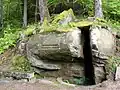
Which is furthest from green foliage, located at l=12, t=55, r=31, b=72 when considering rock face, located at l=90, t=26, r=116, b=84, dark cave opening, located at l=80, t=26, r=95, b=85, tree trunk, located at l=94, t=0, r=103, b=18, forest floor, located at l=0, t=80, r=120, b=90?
tree trunk, located at l=94, t=0, r=103, b=18

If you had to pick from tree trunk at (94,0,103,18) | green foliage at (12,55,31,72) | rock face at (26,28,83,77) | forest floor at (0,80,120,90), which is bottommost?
forest floor at (0,80,120,90)

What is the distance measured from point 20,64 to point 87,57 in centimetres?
319

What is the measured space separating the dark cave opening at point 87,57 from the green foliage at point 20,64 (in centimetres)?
267

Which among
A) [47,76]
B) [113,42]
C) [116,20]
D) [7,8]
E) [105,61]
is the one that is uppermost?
[7,8]

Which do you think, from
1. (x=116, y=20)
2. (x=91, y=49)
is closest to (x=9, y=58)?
(x=91, y=49)

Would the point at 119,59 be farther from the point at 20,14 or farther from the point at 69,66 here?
the point at 20,14

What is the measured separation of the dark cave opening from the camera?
11248 mm

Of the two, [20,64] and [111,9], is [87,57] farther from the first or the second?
[111,9]

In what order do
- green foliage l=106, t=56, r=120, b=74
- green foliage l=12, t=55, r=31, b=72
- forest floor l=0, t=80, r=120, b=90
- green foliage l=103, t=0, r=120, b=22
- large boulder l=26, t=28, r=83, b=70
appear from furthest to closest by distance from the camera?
green foliage l=103, t=0, r=120, b=22, green foliage l=12, t=55, r=31, b=72, large boulder l=26, t=28, r=83, b=70, green foliage l=106, t=56, r=120, b=74, forest floor l=0, t=80, r=120, b=90

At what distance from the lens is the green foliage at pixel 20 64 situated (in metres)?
11.4

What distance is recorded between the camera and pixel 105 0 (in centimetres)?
1667

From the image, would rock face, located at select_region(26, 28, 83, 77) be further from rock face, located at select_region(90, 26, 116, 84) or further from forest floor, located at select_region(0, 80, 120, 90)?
forest floor, located at select_region(0, 80, 120, 90)

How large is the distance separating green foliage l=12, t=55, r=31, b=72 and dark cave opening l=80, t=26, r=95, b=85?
105 inches

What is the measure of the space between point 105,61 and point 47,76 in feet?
8.99
